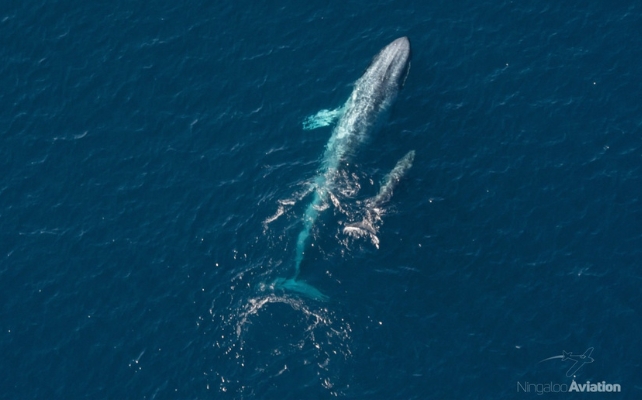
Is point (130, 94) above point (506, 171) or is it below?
above

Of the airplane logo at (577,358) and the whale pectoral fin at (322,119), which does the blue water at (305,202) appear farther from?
the whale pectoral fin at (322,119)

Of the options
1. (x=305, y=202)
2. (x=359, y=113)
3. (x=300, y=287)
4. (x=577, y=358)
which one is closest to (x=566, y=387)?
(x=577, y=358)

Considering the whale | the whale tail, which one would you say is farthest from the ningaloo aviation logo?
the whale tail

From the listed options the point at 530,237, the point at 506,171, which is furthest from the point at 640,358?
the point at 506,171

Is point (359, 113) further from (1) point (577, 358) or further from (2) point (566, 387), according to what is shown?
(2) point (566, 387)

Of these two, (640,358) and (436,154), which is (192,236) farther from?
(640,358)

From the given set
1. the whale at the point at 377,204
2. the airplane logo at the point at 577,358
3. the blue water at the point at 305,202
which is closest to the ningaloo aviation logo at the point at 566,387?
the blue water at the point at 305,202

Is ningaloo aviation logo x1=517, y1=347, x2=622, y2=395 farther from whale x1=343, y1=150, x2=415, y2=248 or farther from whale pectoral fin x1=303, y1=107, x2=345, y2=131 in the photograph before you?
whale pectoral fin x1=303, y1=107, x2=345, y2=131
